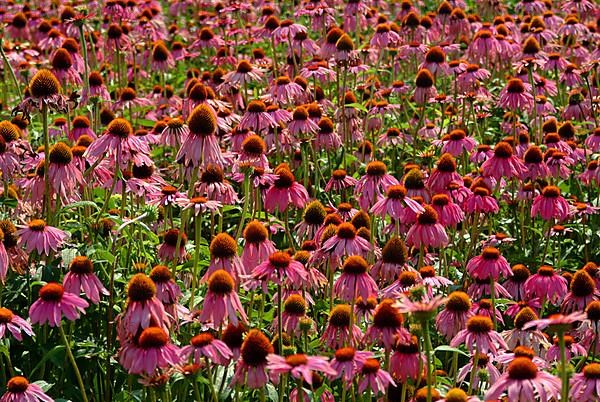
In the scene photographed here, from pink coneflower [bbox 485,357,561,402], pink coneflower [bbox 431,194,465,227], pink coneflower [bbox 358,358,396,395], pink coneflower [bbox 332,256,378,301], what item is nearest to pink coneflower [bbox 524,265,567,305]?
pink coneflower [bbox 431,194,465,227]

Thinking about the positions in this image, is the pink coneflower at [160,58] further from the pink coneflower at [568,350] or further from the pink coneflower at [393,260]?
the pink coneflower at [568,350]

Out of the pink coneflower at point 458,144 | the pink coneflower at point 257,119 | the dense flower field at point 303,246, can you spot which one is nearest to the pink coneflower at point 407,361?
the dense flower field at point 303,246

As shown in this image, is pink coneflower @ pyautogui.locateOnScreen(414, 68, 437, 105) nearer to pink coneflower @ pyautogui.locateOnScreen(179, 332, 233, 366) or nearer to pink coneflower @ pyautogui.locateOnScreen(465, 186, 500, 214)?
pink coneflower @ pyautogui.locateOnScreen(465, 186, 500, 214)

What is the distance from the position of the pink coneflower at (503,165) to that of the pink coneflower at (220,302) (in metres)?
2.27

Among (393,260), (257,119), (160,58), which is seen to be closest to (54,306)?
(393,260)

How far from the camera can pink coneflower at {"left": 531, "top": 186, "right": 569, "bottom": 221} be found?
5.34 meters

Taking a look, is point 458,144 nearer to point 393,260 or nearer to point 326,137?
point 326,137

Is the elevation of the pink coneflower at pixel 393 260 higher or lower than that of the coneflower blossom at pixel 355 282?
lower

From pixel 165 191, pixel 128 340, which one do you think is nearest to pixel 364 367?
pixel 128 340

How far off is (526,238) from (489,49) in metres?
2.30

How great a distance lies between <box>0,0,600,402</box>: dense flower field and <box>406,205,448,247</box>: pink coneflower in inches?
0.4

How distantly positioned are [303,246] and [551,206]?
1.50 m

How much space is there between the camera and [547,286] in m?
4.66

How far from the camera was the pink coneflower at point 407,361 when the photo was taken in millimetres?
3697
